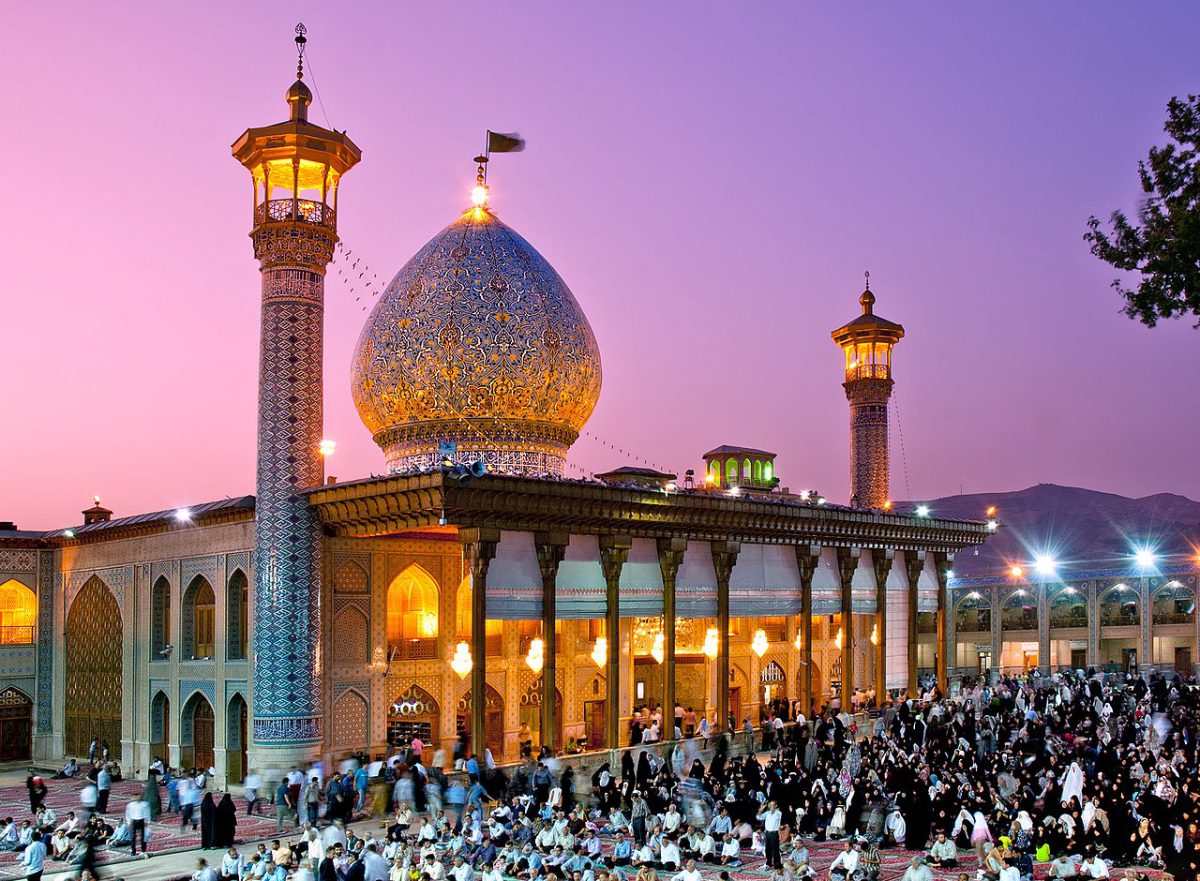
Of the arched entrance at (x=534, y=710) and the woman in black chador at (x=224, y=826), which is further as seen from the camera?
the arched entrance at (x=534, y=710)

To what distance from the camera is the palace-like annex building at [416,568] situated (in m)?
22.6

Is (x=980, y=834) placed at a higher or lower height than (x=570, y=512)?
lower

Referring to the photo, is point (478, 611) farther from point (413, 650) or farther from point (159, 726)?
point (159, 726)

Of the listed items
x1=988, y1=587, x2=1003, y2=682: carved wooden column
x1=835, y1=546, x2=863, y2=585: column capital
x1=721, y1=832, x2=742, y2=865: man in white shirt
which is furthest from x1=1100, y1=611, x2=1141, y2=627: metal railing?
x1=721, y1=832, x2=742, y2=865: man in white shirt

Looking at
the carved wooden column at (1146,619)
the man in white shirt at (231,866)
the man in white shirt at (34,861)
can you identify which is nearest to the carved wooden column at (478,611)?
the man in white shirt at (231,866)

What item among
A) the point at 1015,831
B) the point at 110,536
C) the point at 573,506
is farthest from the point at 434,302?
the point at 1015,831

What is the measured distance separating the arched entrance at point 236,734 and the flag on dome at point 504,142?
486 inches

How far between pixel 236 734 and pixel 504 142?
43.2 ft

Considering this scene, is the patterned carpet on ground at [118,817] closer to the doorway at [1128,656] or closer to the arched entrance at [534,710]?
the arched entrance at [534,710]

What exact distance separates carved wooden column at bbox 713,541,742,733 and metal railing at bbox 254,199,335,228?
9.94 metres

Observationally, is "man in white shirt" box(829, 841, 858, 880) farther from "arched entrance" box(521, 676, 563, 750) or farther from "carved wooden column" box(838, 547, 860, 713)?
"carved wooden column" box(838, 547, 860, 713)

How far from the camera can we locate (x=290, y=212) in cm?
2380

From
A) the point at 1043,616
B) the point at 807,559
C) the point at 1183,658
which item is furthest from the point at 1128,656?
the point at 807,559

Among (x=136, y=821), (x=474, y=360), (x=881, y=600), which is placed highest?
(x=474, y=360)
